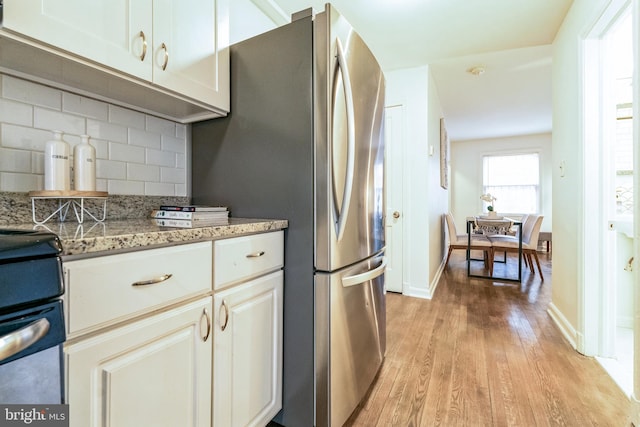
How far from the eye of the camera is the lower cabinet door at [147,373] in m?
0.65

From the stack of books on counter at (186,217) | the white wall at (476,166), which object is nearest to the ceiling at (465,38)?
the stack of books on counter at (186,217)

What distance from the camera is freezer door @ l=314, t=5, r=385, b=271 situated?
3.86 feet

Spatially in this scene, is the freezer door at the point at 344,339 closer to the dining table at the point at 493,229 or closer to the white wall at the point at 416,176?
the white wall at the point at 416,176

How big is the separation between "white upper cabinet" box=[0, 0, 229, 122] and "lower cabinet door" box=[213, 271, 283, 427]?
2.82ft

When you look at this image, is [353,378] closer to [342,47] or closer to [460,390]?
[460,390]

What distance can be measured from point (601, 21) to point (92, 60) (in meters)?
2.63

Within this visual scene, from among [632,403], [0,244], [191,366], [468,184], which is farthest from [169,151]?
[468,184]

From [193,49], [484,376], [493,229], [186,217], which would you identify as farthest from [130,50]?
[493,229]

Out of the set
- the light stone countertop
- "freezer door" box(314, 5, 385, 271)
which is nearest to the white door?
"freezer door" box(314, 5, 385, 271)

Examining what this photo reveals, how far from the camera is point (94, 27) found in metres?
0.94

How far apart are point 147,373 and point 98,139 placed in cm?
101

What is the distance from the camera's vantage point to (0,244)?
41cm

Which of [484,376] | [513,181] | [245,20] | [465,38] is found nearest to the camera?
[484,376]

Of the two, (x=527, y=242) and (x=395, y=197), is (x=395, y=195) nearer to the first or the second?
(x=395, y=197)
